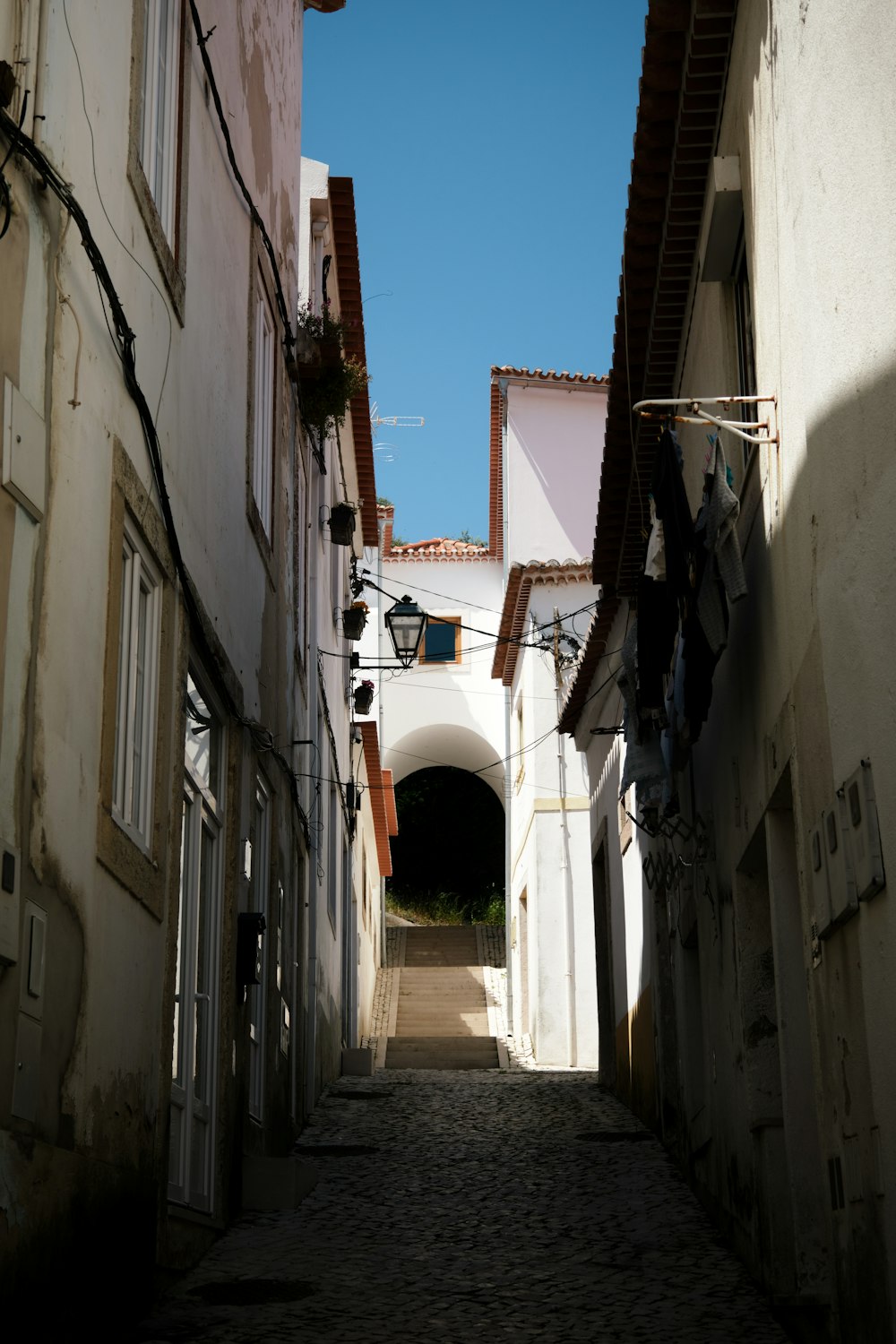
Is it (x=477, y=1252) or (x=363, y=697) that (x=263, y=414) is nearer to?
(x=477, y=1252)

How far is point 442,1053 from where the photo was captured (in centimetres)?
2073

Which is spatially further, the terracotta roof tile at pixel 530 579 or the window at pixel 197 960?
the terracotta roof tile at pixel 530 579

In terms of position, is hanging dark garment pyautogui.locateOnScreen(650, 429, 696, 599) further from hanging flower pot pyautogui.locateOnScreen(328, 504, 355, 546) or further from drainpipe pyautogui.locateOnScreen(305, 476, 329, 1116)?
hanging flower pot pyautogui.locateOnScreen(328, 504, 355, 546)

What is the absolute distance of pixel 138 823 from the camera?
635cm

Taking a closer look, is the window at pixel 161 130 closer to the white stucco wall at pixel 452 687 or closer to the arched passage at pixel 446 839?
the white stucco wall at pixel 452 687

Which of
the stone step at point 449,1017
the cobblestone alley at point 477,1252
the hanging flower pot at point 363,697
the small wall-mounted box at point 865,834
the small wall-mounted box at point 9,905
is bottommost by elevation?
the cobblestone alley at point 477,1252

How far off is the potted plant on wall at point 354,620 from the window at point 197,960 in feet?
32.2

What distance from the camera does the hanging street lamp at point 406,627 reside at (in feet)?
49.4

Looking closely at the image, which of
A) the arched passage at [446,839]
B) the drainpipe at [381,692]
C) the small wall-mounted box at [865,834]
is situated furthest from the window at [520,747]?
the small wall-mounted box at [865,834]

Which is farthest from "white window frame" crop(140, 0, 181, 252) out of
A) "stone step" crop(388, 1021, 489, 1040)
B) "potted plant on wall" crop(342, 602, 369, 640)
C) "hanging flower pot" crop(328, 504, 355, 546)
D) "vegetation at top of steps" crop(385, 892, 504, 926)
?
"vegetation at top of steps" crop(385, 892, 504, 926)

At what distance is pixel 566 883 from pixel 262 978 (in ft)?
36.9

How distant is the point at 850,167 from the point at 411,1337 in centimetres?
449

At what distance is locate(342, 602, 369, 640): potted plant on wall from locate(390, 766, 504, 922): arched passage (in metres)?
17.5

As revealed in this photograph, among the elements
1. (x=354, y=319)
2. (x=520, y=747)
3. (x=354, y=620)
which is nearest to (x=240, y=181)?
(x=354, y=319)
